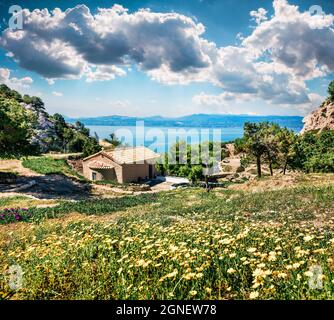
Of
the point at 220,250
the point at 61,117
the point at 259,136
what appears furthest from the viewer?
the point at 61,117

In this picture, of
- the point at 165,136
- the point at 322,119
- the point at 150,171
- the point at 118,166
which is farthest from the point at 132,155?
the point at 322,119

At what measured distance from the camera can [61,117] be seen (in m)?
101

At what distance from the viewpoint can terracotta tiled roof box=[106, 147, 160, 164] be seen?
49931 mm

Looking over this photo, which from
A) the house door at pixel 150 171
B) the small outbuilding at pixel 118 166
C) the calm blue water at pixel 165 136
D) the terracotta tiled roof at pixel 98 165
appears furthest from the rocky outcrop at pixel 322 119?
the terracotta tiled roof at pixel 98 165

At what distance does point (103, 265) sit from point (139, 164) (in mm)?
47489

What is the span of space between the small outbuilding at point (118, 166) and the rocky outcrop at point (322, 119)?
61.3 meters

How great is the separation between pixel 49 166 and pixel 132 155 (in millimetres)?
13775

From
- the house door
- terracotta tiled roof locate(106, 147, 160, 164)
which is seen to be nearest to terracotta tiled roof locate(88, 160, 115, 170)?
terracotta tiled roof locate(106, 147, 160, 164)

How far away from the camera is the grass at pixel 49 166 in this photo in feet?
151

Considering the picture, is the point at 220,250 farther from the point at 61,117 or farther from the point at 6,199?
the point at 61,117

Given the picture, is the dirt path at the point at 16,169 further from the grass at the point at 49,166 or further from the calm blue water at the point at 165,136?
the calm blue water at the point at 165,136

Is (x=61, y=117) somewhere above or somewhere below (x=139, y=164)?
above

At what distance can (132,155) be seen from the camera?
5344 cm

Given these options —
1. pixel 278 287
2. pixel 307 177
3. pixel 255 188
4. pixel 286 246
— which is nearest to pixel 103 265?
pixel 278 287
